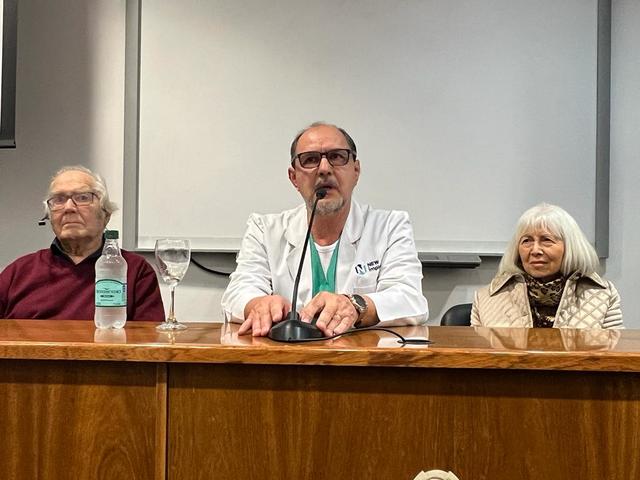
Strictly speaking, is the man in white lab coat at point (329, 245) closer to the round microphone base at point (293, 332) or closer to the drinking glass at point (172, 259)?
the drinking glass at point (172, 259)

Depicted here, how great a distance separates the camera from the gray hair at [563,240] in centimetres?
217

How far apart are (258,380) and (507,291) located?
1429 mm

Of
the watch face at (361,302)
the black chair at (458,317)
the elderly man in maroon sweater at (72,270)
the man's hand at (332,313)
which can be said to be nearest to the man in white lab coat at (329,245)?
the watch face at (361,302)

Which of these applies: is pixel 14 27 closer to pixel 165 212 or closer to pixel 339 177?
pixel 165 212

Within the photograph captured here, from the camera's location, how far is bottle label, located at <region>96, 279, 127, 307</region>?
129 cm

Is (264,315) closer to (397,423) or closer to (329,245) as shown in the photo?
(397,423)

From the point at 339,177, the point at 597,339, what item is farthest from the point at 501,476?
the point at 339,177

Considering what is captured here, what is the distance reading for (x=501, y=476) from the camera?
3.23 feet

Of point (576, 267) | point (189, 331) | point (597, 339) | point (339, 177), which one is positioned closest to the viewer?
point (597, 339)

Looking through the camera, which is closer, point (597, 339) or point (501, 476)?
point (501, 476)

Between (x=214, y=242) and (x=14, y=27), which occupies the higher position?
(x=14, y=27)

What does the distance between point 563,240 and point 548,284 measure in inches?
6.3

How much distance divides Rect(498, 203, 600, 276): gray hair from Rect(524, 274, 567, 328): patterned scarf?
0.05 meters

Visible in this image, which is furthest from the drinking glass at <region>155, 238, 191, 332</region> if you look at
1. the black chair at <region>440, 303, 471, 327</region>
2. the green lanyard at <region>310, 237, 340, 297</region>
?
the black chair at <region>440, 303, 471, 327</region>
